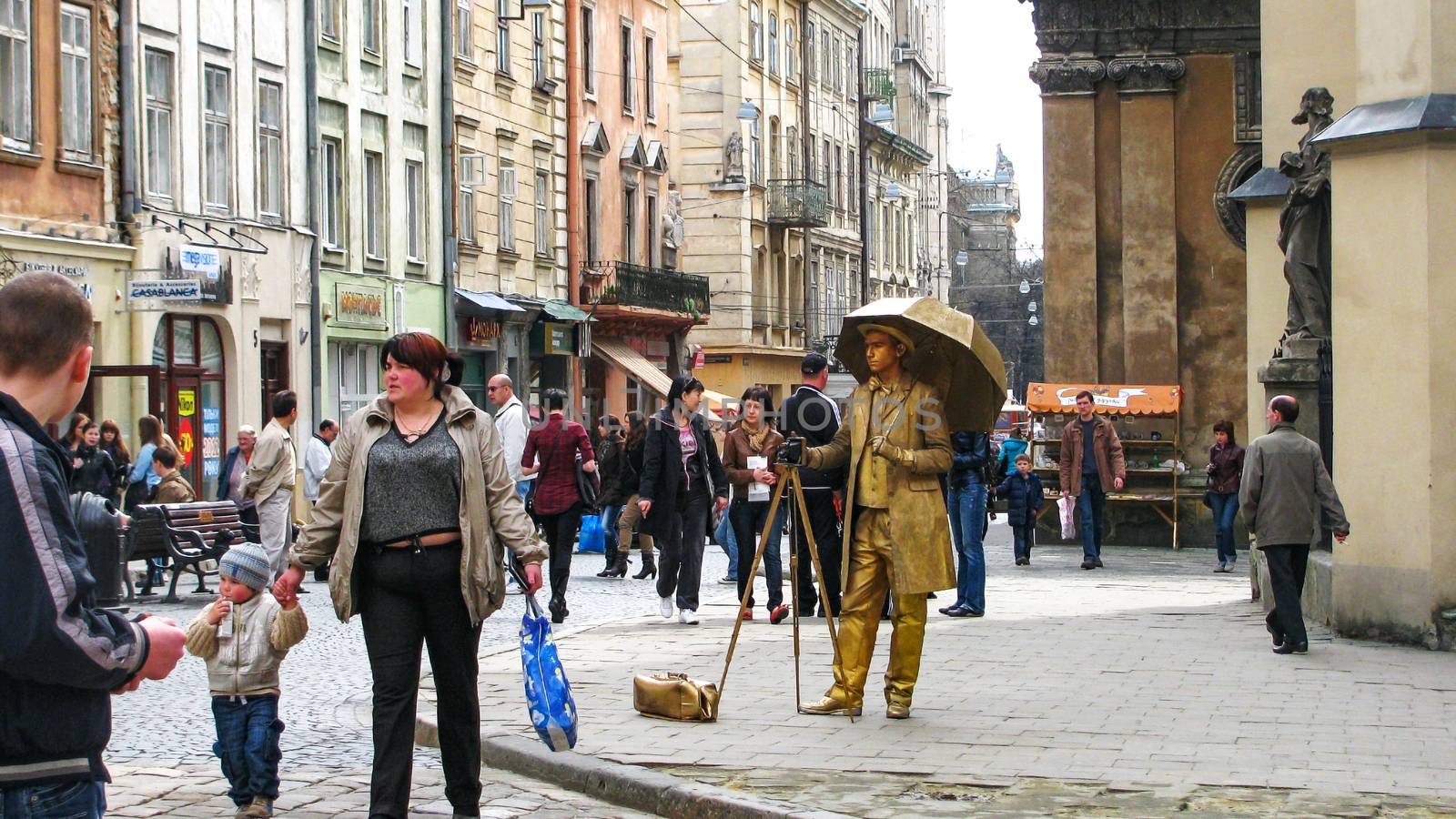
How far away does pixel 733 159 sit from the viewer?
5659 centimetres

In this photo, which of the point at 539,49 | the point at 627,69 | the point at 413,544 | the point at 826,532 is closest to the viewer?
the point at 413,544

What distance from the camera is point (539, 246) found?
44031 mm

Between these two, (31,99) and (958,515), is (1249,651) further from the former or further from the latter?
(31,99)

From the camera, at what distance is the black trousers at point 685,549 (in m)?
15.8

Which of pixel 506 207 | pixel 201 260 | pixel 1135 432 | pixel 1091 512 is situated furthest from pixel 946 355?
pixel 506 207

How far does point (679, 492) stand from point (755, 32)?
147 ft

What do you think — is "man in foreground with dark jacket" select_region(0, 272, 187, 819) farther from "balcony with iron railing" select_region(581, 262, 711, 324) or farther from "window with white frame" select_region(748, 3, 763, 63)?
"window with white frame" select_region(748, 3, 763, 63)

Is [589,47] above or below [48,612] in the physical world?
above

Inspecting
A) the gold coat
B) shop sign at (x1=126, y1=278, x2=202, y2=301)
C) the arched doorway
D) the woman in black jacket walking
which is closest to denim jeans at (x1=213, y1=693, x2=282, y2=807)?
the gold coat

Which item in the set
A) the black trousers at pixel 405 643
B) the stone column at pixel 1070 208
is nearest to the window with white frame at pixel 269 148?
the stone column at pixel 1070 208

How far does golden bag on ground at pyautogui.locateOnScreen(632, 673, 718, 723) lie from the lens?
33.6 ft

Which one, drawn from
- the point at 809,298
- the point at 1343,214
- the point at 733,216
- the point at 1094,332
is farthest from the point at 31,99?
the point at 809,298

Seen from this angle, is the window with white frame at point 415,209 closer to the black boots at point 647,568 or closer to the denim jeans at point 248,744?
the black boots at point 647,568

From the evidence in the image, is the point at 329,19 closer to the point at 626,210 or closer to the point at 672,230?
the point at 626,210
